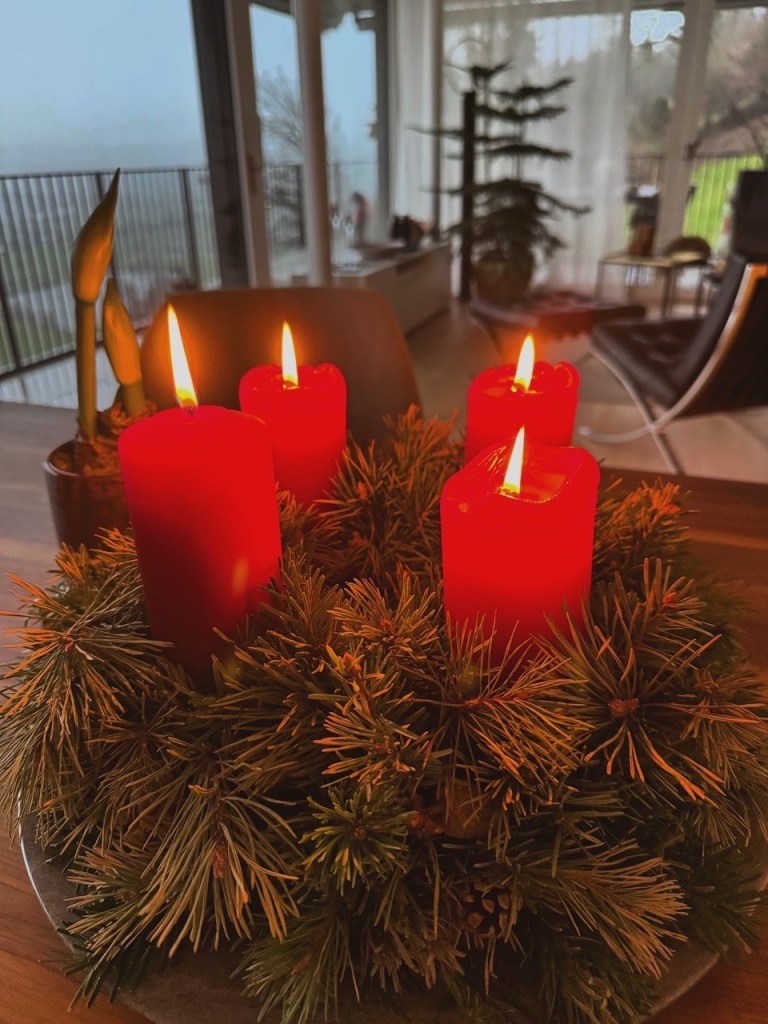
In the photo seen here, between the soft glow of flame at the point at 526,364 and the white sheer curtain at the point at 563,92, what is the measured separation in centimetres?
501

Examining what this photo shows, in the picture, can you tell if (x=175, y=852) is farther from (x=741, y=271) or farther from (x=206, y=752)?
(x=741, y=271)

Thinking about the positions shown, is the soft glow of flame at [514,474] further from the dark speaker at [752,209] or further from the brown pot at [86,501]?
the dark speaker at [752,209]

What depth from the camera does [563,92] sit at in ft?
16.9

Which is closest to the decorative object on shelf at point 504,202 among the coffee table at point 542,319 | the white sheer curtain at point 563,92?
the white sheer curtain at point 563,92

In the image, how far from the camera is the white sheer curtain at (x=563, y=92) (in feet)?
16.5

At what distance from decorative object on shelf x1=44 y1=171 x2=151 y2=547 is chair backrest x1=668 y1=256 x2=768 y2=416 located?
1800 millimetres

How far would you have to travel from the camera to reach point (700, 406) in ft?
7.20

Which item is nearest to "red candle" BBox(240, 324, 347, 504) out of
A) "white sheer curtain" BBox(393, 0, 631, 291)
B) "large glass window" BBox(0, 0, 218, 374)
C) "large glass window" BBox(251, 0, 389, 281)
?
"large glass window" BBox(0, 0, 218, 374)

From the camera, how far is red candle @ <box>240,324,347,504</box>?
0.44 metres

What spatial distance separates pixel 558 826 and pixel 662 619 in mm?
103

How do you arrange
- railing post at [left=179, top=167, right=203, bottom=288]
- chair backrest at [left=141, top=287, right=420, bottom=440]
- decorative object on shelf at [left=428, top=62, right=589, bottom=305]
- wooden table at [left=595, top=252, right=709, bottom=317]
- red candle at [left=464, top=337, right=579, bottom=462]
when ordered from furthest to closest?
1. decorative object on shelf at [left=428, top=62, right=589, bottom=305]
2. wooden table at [left=595, top=252, right=709, bottom=317]
3. railing post at [left=179, top=167, right=203, bottom=288]
4. chair backrest at [left=141, top=287, right=420, bottom=440]
5. red candle at [left=464, top=337, right=579, bottom=462]

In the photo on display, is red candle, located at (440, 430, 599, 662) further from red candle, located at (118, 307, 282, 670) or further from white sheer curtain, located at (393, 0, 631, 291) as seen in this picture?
white sheer curtain, located at (393, 0, 631, 291)

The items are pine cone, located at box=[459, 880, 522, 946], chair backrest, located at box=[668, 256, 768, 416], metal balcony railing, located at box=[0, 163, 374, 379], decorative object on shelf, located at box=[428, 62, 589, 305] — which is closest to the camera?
pine cone, located at box=[459, 880, 522, 946]

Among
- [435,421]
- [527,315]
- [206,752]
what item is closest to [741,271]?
[527,315]
